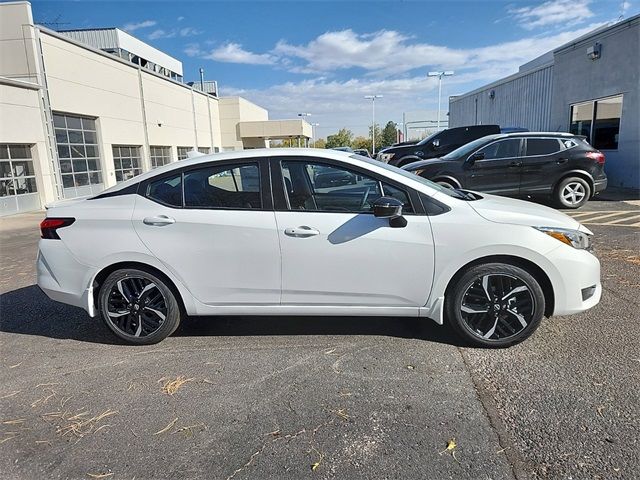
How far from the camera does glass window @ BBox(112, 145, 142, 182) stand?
22.5m

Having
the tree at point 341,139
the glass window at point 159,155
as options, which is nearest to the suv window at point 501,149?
the glass window at point 159,155

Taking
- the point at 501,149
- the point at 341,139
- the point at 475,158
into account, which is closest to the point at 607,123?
the point at 501,149

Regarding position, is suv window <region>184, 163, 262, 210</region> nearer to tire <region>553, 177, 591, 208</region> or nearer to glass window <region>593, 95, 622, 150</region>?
tire <region>553, 177, 591, 208</region>

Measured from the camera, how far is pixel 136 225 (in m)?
3.54

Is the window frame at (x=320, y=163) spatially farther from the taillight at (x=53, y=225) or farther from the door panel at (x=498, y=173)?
the door panel at (x=498, y=173)

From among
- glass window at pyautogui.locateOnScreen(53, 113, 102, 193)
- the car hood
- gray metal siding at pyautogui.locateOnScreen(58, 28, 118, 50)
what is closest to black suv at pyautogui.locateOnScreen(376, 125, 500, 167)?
the car hood

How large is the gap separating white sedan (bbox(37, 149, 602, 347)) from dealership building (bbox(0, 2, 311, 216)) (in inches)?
349

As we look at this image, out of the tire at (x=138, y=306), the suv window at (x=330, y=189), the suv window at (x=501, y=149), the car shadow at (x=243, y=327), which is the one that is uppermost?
the suv window at (x=501, y=149)

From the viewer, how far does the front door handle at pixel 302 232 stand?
3379 millimetres

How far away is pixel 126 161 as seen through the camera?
77.7ft

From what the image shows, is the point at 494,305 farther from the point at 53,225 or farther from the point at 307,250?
the point at 53,225

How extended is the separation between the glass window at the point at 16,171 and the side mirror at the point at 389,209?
640 inches

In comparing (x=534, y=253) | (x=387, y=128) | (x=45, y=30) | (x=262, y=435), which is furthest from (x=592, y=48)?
(x=387, y=128)

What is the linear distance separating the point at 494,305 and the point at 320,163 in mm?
1824
